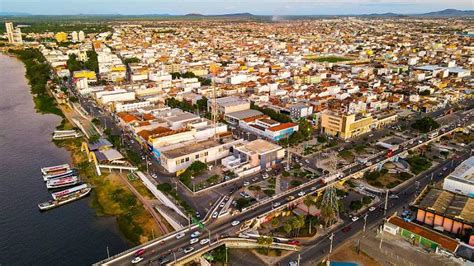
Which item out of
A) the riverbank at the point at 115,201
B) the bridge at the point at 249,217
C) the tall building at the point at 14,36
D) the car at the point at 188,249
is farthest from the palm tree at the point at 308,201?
the tall building at the point at 14,36

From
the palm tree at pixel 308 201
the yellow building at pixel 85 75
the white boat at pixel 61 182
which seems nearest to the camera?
the palm tree at pixel 308 201

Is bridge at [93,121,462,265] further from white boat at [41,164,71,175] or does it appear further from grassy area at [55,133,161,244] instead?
white boat at [41,164,71,175]

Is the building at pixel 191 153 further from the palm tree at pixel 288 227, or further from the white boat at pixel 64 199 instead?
the palm tree at pixel 288 227

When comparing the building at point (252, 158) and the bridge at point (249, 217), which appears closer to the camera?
the bridge at point (249, 217)

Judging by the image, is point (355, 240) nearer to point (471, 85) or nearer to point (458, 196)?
point (458, 196)

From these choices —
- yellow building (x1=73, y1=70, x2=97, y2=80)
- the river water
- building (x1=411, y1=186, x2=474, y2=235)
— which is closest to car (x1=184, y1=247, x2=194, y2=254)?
the river water

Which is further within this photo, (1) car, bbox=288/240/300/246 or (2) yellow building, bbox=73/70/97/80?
(2) yellow building, bbox=73/70/97/80

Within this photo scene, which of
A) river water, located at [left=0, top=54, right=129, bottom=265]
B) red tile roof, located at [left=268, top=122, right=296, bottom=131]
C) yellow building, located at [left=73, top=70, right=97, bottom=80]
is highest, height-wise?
yellow building, located at [left=73, top=70, right=97, bottom=80]
